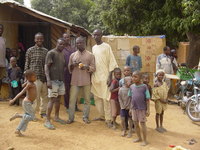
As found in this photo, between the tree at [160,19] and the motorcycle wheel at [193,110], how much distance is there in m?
3.02

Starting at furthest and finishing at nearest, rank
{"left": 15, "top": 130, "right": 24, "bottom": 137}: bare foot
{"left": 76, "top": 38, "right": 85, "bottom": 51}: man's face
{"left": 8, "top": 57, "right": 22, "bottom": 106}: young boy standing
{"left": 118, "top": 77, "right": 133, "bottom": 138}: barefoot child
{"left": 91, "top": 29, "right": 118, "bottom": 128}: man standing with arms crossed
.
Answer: {"left": 8, "top": 57, "right": 22, "bottom": 106}: young boy standing, {"left": 91, "top": 29, "right": 118, "bottom": 128}: man standing with arms crossed, {"left": 76, "top": 38, "right": 85, "bottom": 51}: man's face, {"left": 118, "top": 77, "right": 133, "bottom": 138}: barefoot child, {"left": 15, "top": 130, "right": 24, "bottom": 137}: bare foot

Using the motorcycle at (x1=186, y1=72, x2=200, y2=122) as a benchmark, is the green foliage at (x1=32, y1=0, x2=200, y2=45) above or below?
above

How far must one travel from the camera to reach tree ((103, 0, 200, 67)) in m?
8.92

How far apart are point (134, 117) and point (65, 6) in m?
20.9

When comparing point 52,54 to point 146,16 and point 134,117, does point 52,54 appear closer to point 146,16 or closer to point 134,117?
point 134,117

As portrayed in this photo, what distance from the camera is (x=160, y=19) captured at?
10.2 meters

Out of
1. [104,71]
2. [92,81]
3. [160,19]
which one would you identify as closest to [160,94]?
[104,71]

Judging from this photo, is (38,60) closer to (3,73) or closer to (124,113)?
(124,113)

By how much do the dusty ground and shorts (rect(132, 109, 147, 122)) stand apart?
16.8 inches

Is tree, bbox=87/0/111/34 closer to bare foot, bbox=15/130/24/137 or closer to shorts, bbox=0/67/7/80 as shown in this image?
shorts, bbox=0/67/7/80

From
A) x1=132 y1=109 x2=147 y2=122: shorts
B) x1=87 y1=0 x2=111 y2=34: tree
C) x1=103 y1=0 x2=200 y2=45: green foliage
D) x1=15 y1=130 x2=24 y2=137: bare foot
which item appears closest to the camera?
x1=132 y1=109 x2=147 y2=122: shorts

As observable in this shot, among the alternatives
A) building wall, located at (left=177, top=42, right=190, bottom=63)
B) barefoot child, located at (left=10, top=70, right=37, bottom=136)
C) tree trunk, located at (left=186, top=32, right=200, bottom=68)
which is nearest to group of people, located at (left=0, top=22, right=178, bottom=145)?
barefoot child, located at (left=10, top=70, right=37, bottom=136)

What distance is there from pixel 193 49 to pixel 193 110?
490cm

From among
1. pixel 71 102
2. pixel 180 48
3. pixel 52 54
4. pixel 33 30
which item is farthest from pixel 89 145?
pixel 180 48
